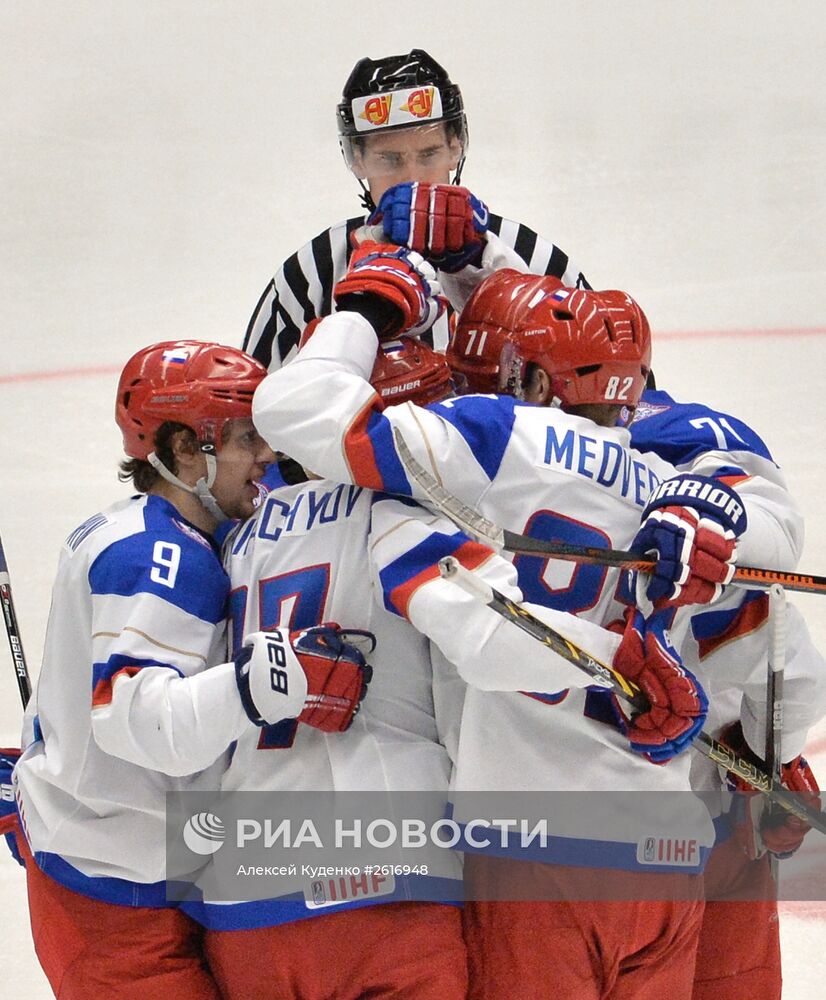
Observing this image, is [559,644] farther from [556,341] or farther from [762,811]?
[762,811]

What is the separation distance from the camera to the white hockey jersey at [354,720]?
7.72 ft

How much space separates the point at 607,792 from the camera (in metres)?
2.40

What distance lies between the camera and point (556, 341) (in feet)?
8.09

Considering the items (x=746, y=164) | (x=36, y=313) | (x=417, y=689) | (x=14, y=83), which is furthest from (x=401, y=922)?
(x=14, y=83)

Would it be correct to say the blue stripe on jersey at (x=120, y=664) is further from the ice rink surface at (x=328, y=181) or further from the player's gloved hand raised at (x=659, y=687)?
the ice rink surface at (x=328, y=181)

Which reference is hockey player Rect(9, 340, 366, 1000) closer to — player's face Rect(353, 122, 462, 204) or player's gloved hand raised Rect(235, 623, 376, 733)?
player's gloved hand raised Rect(235, 623, 376, 733)

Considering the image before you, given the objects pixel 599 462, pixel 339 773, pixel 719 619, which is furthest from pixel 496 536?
pixel 719 619

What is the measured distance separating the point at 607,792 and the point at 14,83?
632cm

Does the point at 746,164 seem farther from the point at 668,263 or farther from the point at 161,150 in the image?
the point at 161,150

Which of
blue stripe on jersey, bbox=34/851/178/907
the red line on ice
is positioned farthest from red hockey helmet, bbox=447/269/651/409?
the red line on ice

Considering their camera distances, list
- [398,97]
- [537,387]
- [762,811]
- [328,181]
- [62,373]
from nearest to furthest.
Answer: [537,387], [762,811], [398,97], [62,373], [328,181]

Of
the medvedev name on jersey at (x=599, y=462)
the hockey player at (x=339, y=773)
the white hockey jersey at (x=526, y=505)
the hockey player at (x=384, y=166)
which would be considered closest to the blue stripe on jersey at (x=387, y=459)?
the white hockey jersey at (x=526, y=505)

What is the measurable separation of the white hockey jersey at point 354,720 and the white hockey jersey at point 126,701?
0.09 meters

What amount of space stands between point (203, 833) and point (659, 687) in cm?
74
